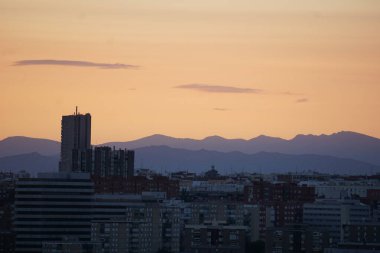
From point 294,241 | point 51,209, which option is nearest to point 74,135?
point 51,209

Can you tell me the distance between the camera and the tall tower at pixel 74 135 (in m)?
142

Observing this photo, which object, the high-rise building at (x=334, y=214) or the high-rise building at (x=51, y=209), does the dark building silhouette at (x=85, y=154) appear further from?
the high-rise building at (x=51, y=209)

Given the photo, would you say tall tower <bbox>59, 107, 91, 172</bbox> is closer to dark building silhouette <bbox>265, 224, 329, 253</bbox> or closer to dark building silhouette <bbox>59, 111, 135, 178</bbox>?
dark building silhouette <bbox>59, 111, 135, 178</bbox>

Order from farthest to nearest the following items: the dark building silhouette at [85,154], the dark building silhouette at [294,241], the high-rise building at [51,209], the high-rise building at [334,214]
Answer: the dark building silhouette at [85,154]
the high-rise building at [334,214]
the high-rise building at [51,209]
the dark building silhouette at [294,241]

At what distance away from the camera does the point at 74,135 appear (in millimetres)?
144750

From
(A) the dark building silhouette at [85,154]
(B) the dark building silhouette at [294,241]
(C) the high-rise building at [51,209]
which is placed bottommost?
(B) the dark building silhouette at [294,241]

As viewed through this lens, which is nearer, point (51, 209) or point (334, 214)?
point (51, 209)

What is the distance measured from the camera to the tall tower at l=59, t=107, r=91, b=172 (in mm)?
142500

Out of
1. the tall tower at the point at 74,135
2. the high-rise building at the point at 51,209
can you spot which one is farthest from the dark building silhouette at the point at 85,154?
the high-rise building at the point at 51,209

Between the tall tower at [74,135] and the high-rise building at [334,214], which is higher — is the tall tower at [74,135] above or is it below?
above

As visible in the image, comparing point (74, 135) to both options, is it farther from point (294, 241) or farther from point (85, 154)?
point (294, 241)

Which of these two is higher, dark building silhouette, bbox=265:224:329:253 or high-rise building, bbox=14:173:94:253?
high-rise building, bbox=14:173:94:253

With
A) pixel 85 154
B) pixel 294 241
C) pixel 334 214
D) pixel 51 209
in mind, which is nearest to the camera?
pixel 294 241

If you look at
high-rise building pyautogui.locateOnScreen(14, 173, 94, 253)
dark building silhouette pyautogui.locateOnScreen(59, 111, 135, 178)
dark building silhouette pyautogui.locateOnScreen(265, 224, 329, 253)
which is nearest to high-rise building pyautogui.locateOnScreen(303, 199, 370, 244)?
dark building silhouette pyautogui.locateOnScreen(265, 224, 329, 253)
